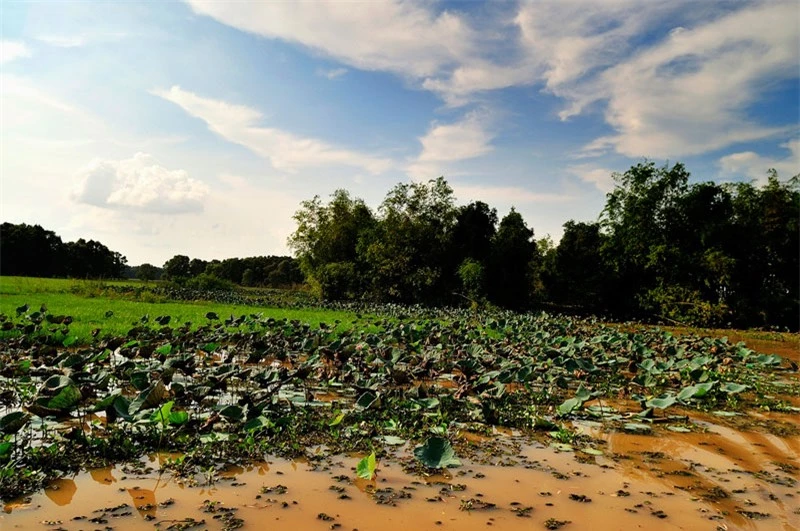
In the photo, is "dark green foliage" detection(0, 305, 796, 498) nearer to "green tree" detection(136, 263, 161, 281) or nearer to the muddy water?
the muddy water

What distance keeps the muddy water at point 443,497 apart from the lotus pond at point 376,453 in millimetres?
15

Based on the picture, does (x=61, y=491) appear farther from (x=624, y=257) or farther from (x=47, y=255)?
(x=47, y=255)

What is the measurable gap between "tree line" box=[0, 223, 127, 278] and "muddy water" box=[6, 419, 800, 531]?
4960cm

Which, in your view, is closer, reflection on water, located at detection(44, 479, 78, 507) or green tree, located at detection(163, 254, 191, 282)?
reflection on water, located at detection(44, 479, 78, 507)

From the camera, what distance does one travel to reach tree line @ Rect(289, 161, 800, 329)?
29047 millimetres

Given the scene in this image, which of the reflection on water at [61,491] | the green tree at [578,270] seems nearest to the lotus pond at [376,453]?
the reflection on water at [61,491]

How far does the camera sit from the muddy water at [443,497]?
10.1 feet

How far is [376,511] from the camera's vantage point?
10.7 feet

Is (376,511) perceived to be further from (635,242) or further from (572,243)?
(572,243)

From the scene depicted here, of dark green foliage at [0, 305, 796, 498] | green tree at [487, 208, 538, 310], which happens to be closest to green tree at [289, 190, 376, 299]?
green tree at [487, 208, 538, 310]

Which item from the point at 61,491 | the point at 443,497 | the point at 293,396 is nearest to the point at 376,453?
the point at 443,497

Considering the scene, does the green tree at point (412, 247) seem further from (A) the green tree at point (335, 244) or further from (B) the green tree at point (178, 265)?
(B) the green tree at point (178, 265)

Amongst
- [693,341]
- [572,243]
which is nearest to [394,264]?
[572,243]

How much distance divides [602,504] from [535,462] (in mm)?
835
